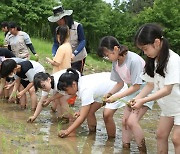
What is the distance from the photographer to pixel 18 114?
666 centimetres

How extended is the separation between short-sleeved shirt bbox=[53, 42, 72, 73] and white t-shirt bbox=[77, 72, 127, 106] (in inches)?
41.9

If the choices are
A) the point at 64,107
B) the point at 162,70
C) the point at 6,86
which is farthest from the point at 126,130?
the point at 6,86

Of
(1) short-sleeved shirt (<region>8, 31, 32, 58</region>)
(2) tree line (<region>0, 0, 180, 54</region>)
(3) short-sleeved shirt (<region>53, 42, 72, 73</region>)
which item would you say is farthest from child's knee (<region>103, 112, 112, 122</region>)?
(2) tree line (<region>0, 0, 180, 54</region>)

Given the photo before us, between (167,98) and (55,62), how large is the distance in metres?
2.90

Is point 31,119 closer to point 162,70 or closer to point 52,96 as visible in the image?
point 52,96

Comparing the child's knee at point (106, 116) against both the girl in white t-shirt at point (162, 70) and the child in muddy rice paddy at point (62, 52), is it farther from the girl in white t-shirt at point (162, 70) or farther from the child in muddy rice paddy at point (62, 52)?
the child in muddy rice paddy at point (62, 52)

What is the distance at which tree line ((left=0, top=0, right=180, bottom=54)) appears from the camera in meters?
22.9

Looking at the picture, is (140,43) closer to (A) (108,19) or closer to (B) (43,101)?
(B) (43,101)

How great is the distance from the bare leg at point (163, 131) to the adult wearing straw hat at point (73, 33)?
2.95 meters

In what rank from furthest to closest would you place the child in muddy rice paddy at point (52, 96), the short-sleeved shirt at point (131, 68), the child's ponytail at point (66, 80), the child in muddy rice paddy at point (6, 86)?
the child in muddy rice paddy at point (6, 86)
the child in muddy rice paddy at point (52, 96)
the child's ponytail at point (66, 80)
the short-sleeved shirt at point (131, 68)

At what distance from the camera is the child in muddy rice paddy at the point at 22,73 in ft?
20.6

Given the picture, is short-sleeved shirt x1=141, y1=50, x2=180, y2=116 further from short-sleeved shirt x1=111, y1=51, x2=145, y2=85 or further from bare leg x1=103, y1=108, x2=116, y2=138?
bare leg x1=103, y1=108, x2=116, y2=138

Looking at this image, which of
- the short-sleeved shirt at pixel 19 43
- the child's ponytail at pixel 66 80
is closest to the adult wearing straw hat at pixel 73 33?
the short-sleeved shirt at pixel 19 43

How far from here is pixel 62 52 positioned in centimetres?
642
